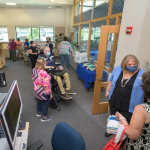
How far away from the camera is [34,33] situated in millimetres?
8727

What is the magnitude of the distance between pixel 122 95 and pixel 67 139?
0.99 metres

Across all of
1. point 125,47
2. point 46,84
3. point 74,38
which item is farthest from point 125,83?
point 74,38

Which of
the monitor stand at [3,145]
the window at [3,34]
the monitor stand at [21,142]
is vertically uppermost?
the window at [3,34]

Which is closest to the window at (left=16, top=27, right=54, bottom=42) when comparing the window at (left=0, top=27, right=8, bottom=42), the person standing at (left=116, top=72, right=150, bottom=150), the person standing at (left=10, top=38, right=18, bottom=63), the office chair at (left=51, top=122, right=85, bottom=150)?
the window at (left=0, top=27, right=8, bottom=42)

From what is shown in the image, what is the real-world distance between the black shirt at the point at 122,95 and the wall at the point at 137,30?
2.33 ft

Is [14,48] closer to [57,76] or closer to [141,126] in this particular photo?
[57,76]

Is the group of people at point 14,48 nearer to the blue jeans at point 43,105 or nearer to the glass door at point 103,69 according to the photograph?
the blue jeans at point 43,105

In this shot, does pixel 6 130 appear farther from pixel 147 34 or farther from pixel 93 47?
pixel 93 47

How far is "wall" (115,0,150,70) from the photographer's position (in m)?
2.02

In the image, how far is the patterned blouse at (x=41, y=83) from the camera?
230cm

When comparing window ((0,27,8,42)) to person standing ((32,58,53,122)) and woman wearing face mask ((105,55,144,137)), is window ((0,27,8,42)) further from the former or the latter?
woman wearing face mask ((105,55,144,137))

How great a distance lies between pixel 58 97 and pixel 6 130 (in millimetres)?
2473

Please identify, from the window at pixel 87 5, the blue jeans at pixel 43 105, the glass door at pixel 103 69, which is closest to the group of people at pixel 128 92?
the glass door at pixel 103 69

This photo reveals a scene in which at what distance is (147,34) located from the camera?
2121 mm
